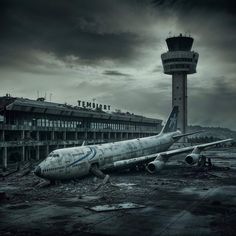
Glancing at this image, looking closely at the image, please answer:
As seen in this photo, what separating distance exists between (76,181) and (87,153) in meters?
3.82

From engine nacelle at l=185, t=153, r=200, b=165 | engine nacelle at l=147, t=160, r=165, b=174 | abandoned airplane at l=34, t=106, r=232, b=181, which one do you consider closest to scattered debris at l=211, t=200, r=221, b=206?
abandoned airplane at l=34, t=106, r=232, b=181

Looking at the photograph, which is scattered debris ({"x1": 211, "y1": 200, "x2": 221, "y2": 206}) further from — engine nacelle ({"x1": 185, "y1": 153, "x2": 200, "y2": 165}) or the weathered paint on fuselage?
engine nacelle ({"x1": 185, "y1": 153, "x2": 200, "y2": 165})

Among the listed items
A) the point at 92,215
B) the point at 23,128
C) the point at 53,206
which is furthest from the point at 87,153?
the point at 23,128

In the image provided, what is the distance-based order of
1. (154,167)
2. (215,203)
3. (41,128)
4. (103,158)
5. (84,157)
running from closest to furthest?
(215,203), (84,157), (103,158), (154,167), (41,128)

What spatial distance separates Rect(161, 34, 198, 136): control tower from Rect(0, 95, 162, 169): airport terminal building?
93.1 feet

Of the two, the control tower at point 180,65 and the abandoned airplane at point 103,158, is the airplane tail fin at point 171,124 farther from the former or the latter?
the control tower at point 180,65

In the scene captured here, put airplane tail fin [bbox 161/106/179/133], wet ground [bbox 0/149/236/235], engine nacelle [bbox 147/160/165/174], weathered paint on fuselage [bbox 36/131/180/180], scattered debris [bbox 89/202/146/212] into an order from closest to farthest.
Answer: wet ground [bbox 0/149/236/235] → scattered debris [bbox 89/202/146/212] → weathered paint on fuselage [bbox 36/131/180/180] → engine nacelle [bbox 147/160/165/174] → airplane tail fin [bbox 161/106/179/133]

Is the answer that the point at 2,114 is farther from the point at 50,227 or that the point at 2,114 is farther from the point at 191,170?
the point at 50,227

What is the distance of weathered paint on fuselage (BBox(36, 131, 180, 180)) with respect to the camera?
3841 cm

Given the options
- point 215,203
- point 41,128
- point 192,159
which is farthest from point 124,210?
point 41,128

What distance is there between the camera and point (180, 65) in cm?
13525

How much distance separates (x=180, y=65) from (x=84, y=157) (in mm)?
100611

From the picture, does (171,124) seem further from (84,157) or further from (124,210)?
(124,210)

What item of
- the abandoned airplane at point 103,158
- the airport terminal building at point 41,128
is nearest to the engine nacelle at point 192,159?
the abandoned airplane at point 103,158
